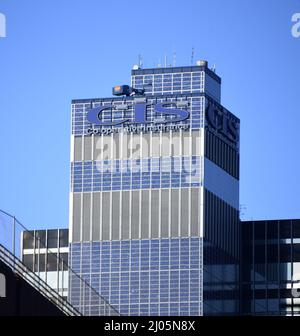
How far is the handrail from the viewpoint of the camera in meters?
67.2

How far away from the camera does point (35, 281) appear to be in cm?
7150

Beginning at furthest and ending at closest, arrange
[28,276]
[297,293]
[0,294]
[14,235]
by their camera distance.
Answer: [297,293]
[28,276]
[14,235]
[0,294]

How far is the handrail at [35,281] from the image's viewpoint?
6725cm

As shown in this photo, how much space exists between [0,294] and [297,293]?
28593mm
